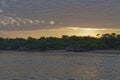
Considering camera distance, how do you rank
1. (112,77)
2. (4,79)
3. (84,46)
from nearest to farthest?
(4,79) → (112,77) → (84,46)

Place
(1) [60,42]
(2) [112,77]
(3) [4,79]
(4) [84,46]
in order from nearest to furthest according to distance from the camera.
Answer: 1. (3) [4,79]
2. (2) [112,77]
3. (4) [84,46]
4. (1) [60,42]

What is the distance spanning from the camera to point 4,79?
50188mm

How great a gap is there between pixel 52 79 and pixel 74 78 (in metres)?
2.82

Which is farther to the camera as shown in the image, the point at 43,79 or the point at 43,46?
the point at 43,46

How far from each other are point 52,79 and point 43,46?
144 meters

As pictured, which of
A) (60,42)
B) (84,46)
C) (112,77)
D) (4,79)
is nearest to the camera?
(4,79)

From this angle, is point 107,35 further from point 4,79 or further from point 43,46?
point 4,79

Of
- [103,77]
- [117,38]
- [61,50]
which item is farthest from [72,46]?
[103,77]

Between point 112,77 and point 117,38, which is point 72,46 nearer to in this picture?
point 117,38

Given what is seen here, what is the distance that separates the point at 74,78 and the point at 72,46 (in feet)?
455

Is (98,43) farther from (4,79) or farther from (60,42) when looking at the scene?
(4,79)

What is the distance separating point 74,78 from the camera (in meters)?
52.4

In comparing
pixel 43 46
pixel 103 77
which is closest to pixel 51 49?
pixel 43 46

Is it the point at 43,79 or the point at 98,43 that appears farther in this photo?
the point at 98,43
